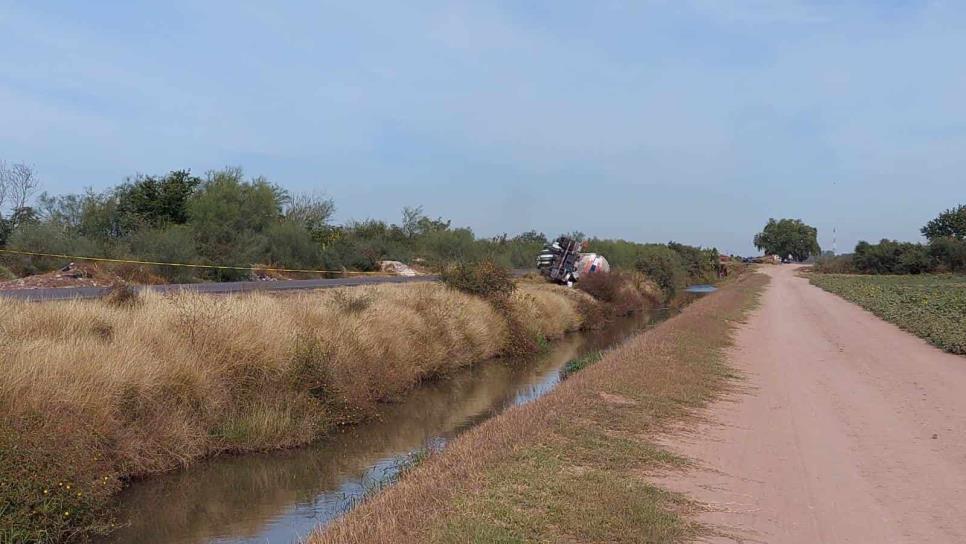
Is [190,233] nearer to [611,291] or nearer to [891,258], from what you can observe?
[611,291]

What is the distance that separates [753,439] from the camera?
10.6 m

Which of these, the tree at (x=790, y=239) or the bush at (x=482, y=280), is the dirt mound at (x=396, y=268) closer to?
the bush at (x=482, y=280)

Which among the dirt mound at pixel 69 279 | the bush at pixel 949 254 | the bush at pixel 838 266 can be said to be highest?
the bush at pixel 949 254

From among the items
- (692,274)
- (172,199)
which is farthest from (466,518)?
(692,274)

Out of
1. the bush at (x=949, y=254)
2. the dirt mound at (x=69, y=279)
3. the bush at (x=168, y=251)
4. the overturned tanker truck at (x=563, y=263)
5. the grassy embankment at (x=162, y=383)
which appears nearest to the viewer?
the grassy embankment at (x=162, y=383)

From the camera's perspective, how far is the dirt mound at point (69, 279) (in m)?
25.2

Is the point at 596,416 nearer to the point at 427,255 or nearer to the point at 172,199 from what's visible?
the point at 172,199

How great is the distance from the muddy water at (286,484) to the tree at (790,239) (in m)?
191

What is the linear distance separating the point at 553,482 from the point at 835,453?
455cm

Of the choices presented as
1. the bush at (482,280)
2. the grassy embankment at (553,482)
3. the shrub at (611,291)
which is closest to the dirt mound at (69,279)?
the bush at (482,280)

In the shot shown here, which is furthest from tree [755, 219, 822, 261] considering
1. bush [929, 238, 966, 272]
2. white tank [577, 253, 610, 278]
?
white tank [577, 253, 610, 278]

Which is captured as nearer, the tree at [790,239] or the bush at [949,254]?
the bush at [949,254]

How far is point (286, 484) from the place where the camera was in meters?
10.7

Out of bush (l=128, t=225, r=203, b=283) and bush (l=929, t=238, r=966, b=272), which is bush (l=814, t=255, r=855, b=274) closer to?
bush (l=929, t=238, r=966, b=272)
